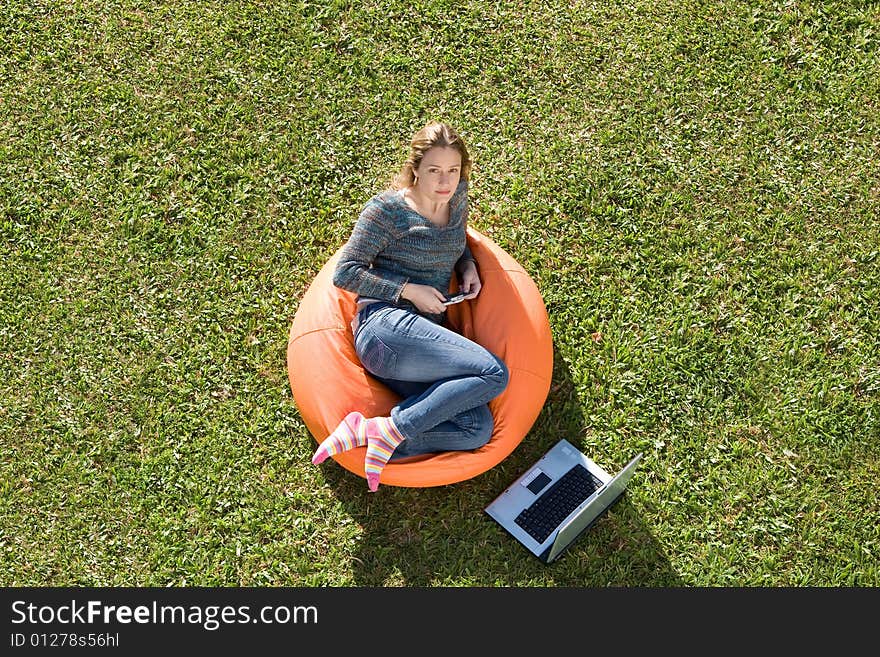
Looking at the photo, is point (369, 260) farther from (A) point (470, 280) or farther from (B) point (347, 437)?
(B) point (347, 437)

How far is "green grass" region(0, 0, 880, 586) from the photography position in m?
4.88

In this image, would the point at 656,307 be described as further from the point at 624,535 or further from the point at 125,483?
the point at 125,483

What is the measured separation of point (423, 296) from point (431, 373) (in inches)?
14.9

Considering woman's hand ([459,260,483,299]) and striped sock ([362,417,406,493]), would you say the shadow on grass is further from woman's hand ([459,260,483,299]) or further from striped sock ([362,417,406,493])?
woman's hand ([459,260,483,299])

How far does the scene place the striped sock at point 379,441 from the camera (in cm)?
441

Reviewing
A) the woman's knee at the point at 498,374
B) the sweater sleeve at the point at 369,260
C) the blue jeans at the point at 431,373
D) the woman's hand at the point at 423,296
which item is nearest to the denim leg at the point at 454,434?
the blue jeans at the point at 431,373

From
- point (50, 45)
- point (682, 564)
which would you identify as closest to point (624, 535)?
point (682, 564)

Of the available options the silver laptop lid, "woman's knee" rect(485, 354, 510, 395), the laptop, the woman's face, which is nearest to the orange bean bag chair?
"woman's knee" rect(485, 354, 510, 395)

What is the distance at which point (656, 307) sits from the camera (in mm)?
5395

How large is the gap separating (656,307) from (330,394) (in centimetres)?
204

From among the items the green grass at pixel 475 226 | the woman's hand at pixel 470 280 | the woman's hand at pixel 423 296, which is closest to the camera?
the woman's hand at pixel 423 296

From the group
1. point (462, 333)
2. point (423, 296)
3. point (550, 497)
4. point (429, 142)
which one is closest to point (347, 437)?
point (423, 296)

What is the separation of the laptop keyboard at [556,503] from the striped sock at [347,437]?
1.01 meters

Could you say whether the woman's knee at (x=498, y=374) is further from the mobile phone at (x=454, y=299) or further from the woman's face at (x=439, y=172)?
the woman's face at (x=439, y=172)
